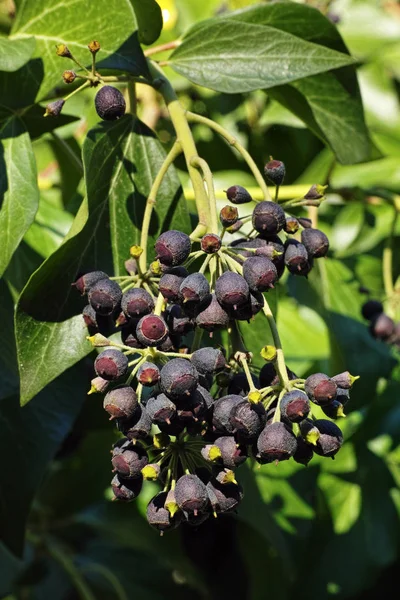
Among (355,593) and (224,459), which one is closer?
(224,459)

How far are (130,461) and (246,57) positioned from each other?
0.68m

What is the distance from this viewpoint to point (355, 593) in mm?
2357

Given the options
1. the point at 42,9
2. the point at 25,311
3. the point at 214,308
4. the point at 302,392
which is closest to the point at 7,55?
the point at 42,9

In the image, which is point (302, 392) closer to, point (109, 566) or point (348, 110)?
point (348, 110)

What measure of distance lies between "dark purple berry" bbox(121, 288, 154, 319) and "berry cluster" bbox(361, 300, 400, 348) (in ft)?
3.14

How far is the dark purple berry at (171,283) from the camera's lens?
933 millimetres

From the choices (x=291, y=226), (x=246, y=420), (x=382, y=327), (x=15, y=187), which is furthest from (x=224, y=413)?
(x=382, y=327)

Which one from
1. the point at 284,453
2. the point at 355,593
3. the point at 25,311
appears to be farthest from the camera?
the point at 355,593

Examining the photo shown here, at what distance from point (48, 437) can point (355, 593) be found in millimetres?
1247

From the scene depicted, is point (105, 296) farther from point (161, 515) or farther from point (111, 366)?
point (161, 515)

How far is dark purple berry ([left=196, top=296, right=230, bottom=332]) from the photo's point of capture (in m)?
0.94

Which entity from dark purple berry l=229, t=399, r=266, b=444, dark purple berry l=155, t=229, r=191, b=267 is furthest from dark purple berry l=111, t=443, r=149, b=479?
dark purple berry l=155, t=229, r=191, b=267

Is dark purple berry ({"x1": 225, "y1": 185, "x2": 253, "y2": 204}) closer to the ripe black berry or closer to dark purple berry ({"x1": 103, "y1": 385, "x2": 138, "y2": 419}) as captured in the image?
the ripe black berry

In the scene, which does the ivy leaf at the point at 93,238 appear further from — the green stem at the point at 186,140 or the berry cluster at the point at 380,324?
the berry cluster at the point at 380,324
